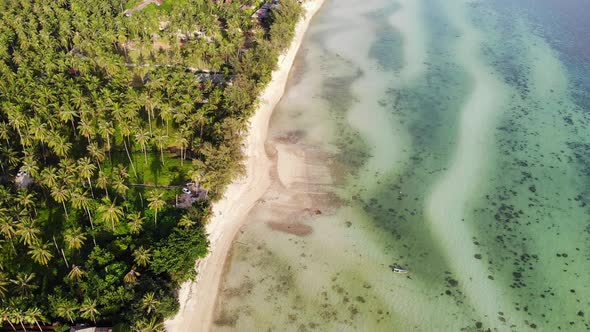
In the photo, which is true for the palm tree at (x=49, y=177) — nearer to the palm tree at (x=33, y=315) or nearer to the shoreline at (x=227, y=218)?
the palm tree at (x=33, y=315)

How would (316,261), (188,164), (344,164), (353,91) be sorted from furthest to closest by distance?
(353,91) → (344,164) → (188,164) → (316,261)

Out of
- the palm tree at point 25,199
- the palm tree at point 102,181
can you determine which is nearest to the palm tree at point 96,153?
the palm tree at point 102,181

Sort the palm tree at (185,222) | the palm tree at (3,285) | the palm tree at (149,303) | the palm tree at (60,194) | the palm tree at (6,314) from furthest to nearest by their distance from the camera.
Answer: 1. the palm tree at (60,194)
2. the palm tree at (185,222)
3. the palm tree at (3,285)
4. the palm tree at (149,303)
5. the palm tree at (6,314)

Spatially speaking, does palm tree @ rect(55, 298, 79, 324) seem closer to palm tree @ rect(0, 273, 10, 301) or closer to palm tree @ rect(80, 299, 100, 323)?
palm tree @ rect(80, 299, 100, 323)

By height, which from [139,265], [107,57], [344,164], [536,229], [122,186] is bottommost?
[536,229]

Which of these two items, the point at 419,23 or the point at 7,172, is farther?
the point at 419,23

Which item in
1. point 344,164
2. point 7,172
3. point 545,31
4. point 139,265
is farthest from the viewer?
point 545,31

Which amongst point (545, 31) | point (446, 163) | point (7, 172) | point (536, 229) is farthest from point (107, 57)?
point (545, 31)

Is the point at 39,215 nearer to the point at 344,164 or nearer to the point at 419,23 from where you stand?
the point at 344,164
